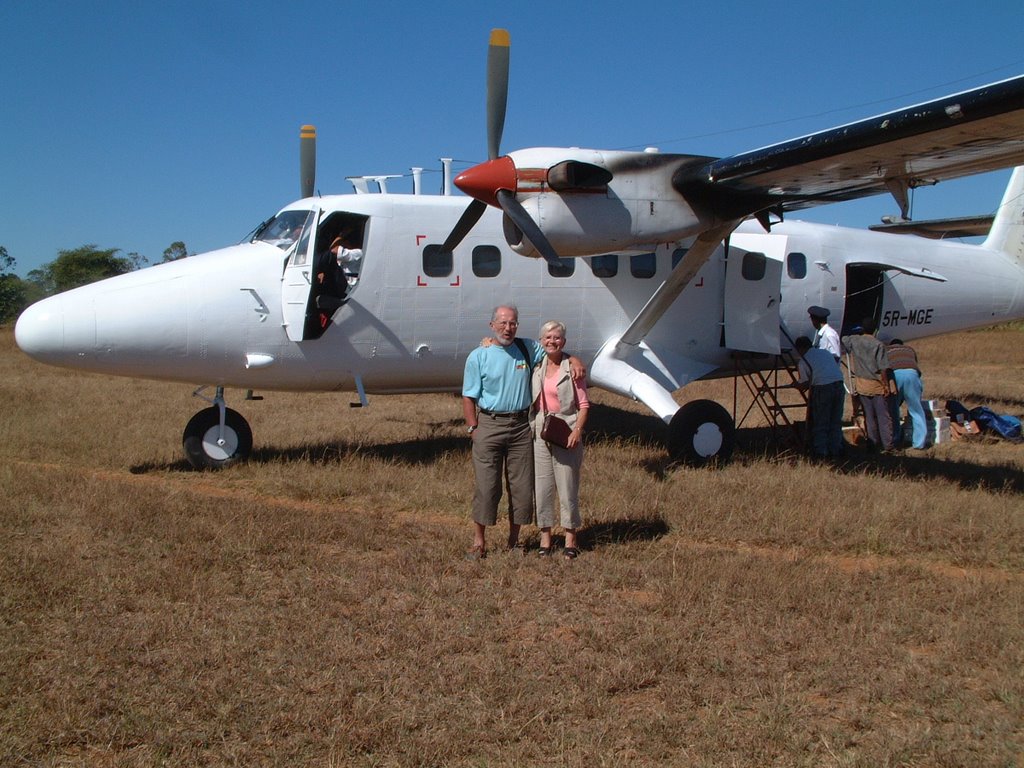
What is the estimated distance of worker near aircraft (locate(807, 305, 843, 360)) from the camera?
36.3 ft

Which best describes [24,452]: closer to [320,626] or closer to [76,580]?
[76,580]

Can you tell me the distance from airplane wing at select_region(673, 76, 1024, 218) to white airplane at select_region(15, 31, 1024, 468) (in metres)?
0.02

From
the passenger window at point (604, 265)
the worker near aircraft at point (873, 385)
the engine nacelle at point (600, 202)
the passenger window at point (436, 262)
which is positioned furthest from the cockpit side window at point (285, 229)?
the worker near aircraft at point (873, 385)

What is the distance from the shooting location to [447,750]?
142 inches

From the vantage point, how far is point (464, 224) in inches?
361

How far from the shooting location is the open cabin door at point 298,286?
30.0 feet

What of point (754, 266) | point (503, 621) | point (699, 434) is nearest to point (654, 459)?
point (699, 434)

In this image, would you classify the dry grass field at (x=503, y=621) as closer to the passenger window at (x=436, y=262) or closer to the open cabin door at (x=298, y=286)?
the open cabin door at (x=298, y=286)

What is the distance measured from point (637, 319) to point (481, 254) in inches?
77.1

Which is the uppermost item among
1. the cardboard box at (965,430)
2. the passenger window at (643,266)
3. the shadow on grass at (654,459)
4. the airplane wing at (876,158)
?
the airplane wing at (876,158)

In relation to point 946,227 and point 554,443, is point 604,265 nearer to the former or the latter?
point 554,443

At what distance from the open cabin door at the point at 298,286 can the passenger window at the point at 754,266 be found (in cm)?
535

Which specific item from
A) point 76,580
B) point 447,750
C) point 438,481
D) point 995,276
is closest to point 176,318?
point 438,481

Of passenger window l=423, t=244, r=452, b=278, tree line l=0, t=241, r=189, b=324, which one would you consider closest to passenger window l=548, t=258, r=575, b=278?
passenger window l=423, t=244, r=452, b=278
